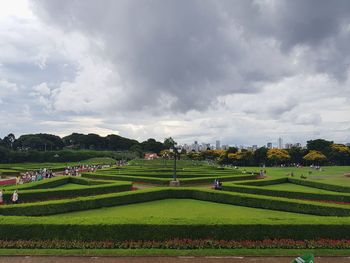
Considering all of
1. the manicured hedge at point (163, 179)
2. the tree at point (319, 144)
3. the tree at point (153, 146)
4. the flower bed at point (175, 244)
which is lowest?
the flower bed at point (175, 244)

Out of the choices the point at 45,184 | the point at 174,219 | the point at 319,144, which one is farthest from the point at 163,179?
the point at 319,144

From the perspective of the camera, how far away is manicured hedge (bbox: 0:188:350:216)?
18375 mm

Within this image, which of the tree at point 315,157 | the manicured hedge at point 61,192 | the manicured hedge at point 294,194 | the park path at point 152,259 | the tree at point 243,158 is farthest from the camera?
the tree at point 243,158

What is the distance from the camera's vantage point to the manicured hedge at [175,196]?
18.4 m

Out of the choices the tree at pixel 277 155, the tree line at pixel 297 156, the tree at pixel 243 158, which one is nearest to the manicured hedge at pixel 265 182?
the tree line at pixel 297 156

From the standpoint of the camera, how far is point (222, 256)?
41.3 feet

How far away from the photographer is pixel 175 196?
979 inches

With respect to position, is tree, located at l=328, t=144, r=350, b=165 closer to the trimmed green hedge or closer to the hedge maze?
the hedge maze

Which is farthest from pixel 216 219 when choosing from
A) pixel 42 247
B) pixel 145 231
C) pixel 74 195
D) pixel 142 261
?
pixel 74 195

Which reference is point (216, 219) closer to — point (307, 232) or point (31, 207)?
point (307, 232)

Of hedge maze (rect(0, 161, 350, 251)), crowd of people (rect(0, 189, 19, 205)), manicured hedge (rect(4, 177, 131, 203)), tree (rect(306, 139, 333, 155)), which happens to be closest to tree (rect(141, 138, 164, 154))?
tree (rect(306, 139, 333, 155))

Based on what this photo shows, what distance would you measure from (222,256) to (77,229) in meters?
5.04

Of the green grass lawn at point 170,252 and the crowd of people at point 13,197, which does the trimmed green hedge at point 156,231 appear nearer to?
the green grass lawn at point 170,252

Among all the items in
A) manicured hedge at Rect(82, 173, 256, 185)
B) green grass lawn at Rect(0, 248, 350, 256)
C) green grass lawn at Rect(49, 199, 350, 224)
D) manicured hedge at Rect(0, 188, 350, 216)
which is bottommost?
green grass lawn at Rect(0, 248, 350, 256)
